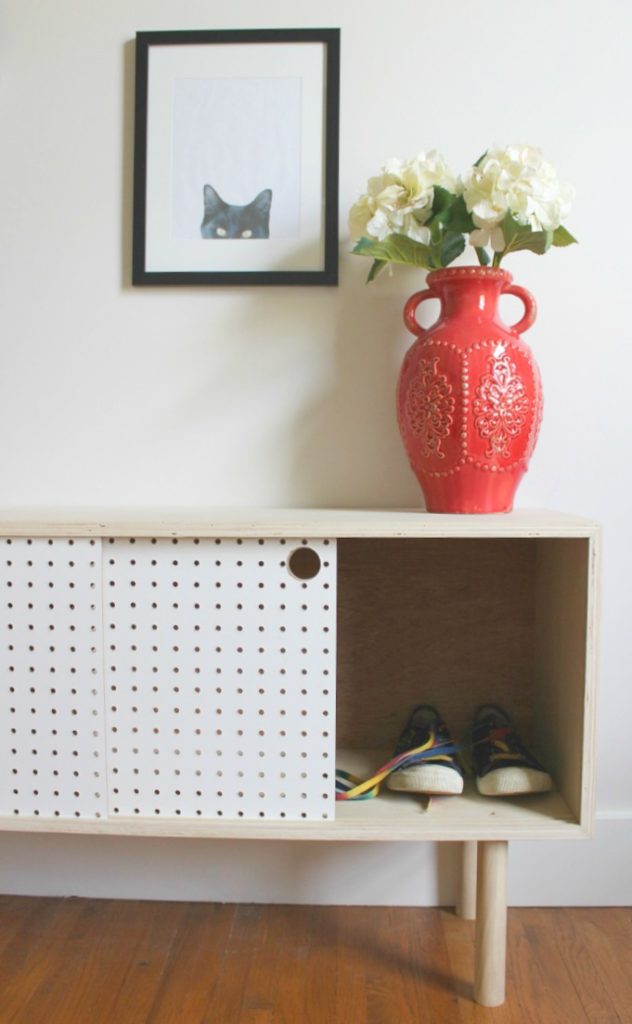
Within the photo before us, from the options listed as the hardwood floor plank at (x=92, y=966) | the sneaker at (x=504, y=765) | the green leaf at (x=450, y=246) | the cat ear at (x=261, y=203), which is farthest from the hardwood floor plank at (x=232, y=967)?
the cat ear at (x=261, y=203)

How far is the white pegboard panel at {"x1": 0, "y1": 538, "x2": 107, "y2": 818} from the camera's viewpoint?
3.57ft

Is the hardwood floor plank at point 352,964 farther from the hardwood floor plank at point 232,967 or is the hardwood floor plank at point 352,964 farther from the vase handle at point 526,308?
the vase handle at point 526,308

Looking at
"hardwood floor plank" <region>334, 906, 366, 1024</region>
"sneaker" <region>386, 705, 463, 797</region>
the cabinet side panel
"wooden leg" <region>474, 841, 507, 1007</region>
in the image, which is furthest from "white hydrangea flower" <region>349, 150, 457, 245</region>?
"hardwood floor plank" <region>334, 906, 366, 1024</region>

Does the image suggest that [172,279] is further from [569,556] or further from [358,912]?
[358,912]

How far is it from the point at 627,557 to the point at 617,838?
0.50 meters

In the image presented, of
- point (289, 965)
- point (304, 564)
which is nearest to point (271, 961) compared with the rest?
point (289, 965)

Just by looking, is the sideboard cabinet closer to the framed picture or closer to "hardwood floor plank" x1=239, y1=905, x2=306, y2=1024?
"hardwood floor plank" x1=239, y1=905, x2=306, y2=1024

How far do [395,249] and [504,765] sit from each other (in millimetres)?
781

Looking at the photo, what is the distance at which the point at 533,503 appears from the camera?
139cm

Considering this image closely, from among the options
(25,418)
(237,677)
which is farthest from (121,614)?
(25,418)

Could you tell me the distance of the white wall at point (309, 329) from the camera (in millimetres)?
1341

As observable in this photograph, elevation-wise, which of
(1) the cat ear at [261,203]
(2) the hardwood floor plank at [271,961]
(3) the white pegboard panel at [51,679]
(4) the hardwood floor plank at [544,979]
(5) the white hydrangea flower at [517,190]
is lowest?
(2) the hardwood floor plank at [271,961]

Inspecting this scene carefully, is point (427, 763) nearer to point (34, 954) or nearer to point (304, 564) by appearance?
point (304, 564)

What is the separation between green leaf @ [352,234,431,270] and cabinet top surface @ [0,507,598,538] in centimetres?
39
